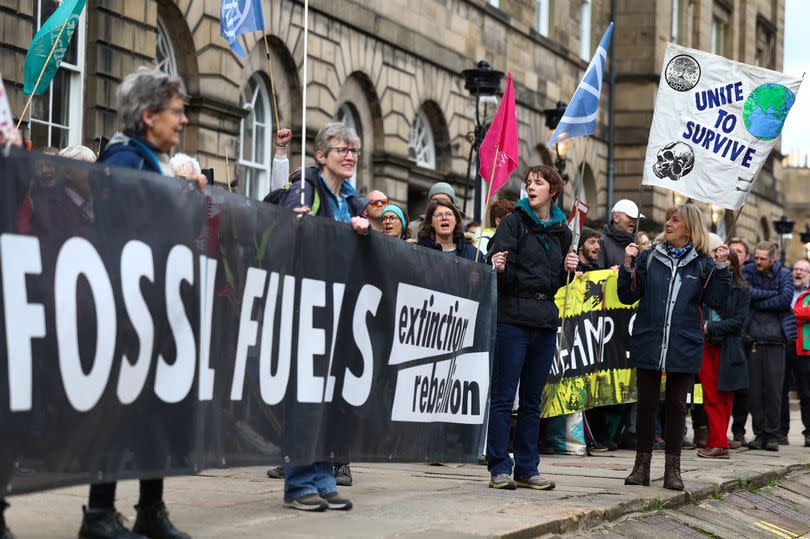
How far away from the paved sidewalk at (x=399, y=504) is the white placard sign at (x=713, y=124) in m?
→ 2.10

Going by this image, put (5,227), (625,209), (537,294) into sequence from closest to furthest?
1. (5,227)
2. (537,294)
3. (625,209)

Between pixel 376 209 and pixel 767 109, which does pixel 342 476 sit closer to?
pixel 376 209

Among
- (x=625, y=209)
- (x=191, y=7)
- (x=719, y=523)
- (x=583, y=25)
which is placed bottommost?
(x=719, y=523)

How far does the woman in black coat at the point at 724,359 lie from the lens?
41.2ft

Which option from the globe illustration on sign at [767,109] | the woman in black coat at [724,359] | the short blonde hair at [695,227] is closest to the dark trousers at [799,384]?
the woman in black coat at [724,359]

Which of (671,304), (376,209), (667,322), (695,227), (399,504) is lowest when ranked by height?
(399,504)

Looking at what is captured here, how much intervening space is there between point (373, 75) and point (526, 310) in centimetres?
1410

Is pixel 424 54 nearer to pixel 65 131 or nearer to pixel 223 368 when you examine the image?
pixel 65 131

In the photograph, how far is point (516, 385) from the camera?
8406mm

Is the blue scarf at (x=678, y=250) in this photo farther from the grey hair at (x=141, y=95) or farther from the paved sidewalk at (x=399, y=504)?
the grey hair at (x=141, y=95)

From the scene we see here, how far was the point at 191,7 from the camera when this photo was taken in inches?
676

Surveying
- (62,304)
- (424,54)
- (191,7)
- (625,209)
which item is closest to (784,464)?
(625,209)

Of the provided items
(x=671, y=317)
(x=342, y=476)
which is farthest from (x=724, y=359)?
(x=342, y=476)

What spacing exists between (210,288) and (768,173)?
45729 millimetres
